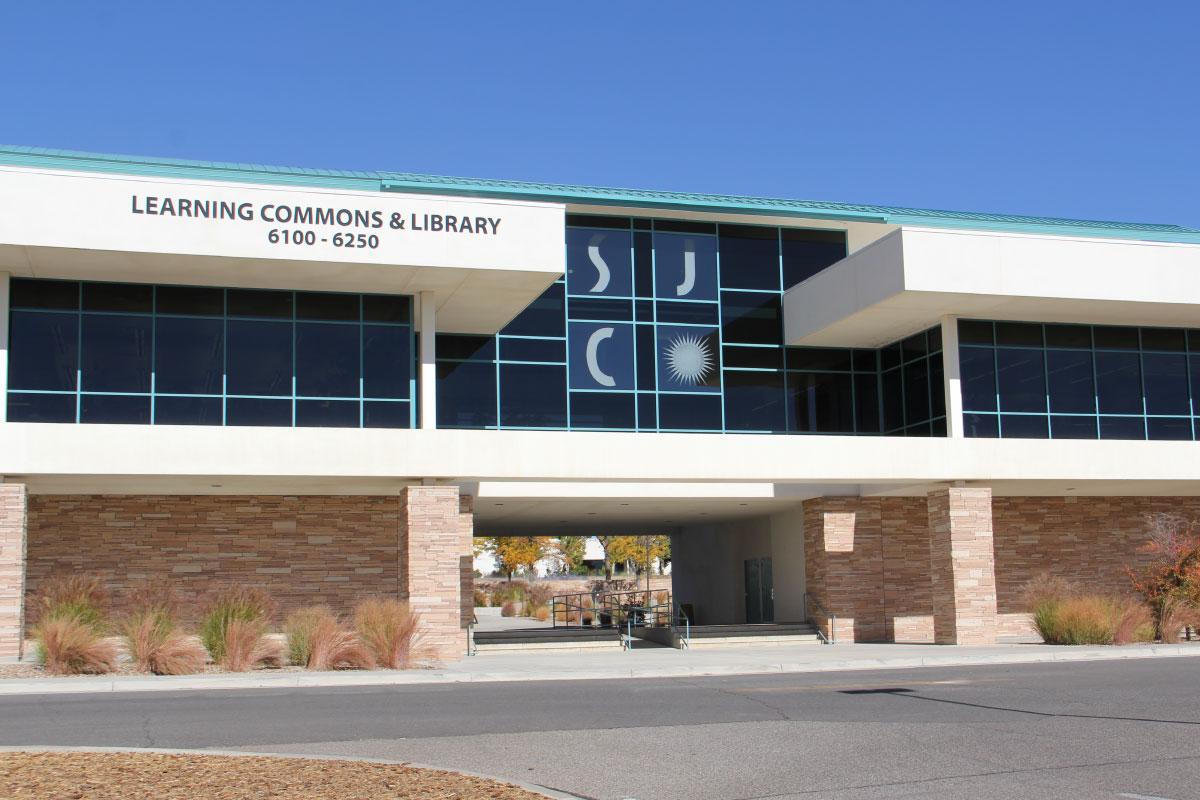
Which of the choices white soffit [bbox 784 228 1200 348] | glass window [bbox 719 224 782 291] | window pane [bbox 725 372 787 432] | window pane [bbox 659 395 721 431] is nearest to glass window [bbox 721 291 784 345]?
glass window [bbox 719 224 782 291]

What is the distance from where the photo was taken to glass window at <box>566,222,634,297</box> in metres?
31.5

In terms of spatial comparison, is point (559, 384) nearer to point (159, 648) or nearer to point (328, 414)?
point (328, 414)

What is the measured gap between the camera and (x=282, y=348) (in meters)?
26.9

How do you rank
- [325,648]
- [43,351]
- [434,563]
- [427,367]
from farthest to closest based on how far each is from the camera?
[427,367]
[43,351]
[434,563]
[325,648]

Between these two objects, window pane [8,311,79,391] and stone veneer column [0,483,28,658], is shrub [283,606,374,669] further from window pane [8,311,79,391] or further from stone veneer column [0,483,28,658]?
window pane [8,311,79,391]

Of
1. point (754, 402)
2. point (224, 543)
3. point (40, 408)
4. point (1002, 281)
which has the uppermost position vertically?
point (1002, 281)

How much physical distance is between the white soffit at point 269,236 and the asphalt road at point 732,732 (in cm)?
1102

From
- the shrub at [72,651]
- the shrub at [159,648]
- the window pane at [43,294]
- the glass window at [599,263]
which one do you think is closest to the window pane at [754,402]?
the glass window at [599,263]

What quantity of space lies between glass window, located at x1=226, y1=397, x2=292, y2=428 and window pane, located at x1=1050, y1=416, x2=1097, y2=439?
1940 centimetres

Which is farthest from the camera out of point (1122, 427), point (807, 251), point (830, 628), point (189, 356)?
point (807, 251)

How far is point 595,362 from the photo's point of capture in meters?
31.1

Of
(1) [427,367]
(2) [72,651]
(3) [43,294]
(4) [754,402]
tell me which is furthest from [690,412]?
(2) [72,651]

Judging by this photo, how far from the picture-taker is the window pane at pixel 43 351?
25.3 metres

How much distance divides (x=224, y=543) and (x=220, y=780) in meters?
18.9
